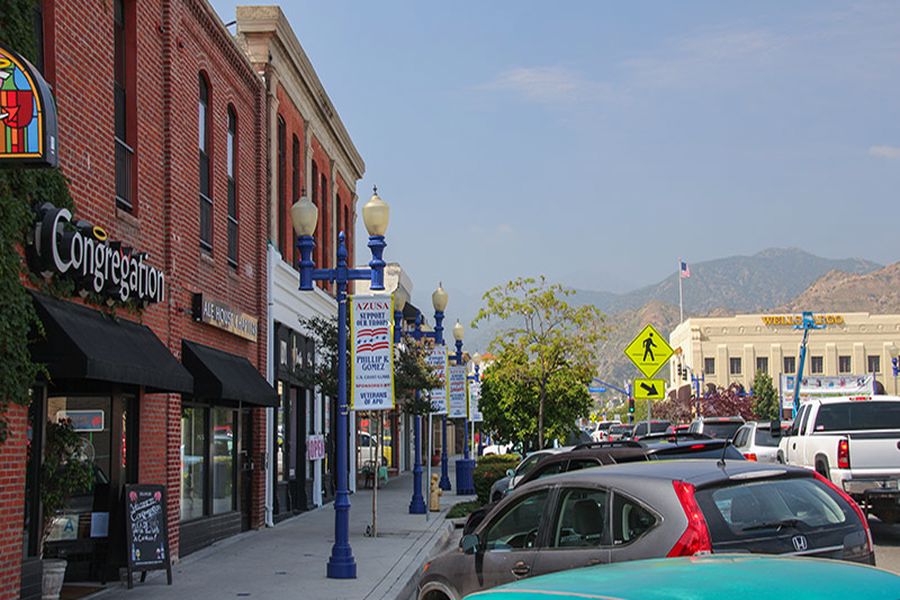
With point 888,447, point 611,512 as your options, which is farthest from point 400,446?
point 611,512

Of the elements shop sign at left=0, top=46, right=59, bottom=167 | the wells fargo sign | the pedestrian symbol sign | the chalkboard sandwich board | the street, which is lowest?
the street

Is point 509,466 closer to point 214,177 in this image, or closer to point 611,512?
point 214,177

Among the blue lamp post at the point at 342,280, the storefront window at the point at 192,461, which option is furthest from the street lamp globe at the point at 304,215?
the storefront window at the point at 192,461

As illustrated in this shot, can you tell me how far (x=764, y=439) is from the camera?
2495cm

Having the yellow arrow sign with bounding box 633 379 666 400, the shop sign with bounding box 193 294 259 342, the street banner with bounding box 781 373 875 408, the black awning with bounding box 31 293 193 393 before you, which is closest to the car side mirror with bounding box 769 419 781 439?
the yellow arrow sign with bounding box 633 379 666 400

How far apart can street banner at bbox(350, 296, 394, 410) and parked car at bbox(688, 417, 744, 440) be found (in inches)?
528

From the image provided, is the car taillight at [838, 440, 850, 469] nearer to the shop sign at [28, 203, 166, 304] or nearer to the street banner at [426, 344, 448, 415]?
the shop sign at [28, 203, 166, 304]

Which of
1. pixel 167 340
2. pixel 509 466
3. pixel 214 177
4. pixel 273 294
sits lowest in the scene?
pixel 509 466

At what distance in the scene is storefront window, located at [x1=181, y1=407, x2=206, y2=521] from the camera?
1758cm

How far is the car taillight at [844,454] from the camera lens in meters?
17.2

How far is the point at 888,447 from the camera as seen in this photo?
56.0 ft

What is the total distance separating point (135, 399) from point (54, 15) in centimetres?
503

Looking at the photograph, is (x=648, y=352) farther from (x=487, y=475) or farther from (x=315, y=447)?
(x=315, y=447)

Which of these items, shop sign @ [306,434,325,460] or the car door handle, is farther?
shop sign @ [306,434,325,460]
